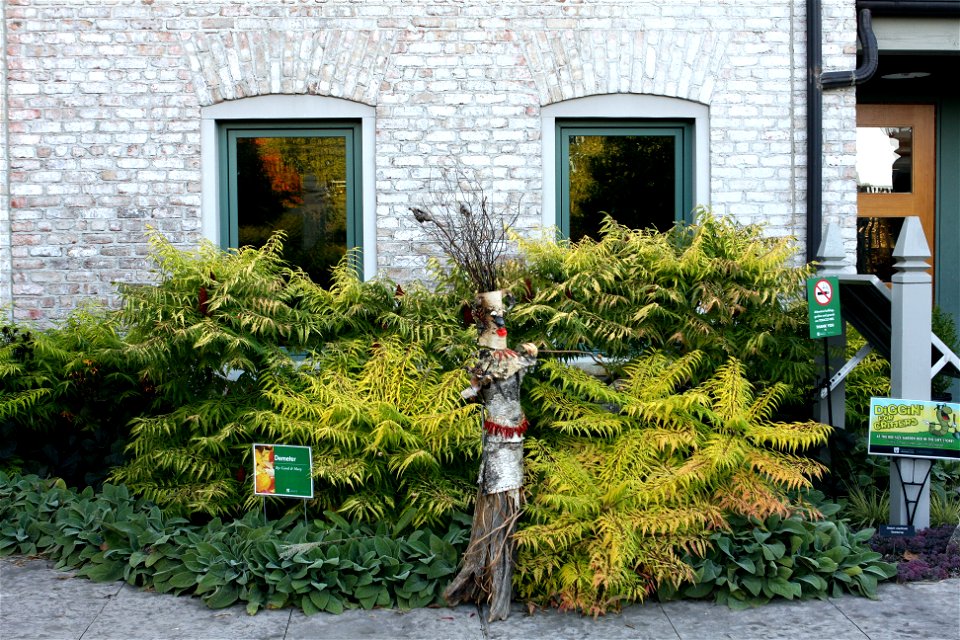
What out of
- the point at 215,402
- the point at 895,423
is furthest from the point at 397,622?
the point at 895,423

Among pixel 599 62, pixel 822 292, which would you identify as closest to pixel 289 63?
pixel 599 62

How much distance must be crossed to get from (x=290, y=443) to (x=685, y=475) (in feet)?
7.15

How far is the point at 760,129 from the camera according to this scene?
25.3ft

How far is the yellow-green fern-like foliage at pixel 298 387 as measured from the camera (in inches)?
208

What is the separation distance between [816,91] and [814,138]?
366 mm

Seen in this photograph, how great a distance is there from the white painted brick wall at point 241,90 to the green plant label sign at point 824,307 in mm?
2500

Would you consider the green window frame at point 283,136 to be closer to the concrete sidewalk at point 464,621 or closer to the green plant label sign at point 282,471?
the green plant label sign at point 282,471

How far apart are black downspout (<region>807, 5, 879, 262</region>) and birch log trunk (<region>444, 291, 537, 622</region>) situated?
12.1 feet

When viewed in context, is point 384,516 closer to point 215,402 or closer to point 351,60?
point 215,402

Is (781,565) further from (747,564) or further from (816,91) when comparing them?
(816,91)

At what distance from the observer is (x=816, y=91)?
24.9 feet

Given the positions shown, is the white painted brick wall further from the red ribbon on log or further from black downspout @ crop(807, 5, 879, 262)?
the red ribbon on log

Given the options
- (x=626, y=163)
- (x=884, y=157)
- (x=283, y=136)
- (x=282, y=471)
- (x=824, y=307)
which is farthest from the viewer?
(x=884, y=157)

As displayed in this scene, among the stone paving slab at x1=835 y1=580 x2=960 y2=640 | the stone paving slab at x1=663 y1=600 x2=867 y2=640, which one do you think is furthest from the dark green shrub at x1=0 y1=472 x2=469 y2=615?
the stone paving slab at x1=835 y1=580 x2=960 y2=640
